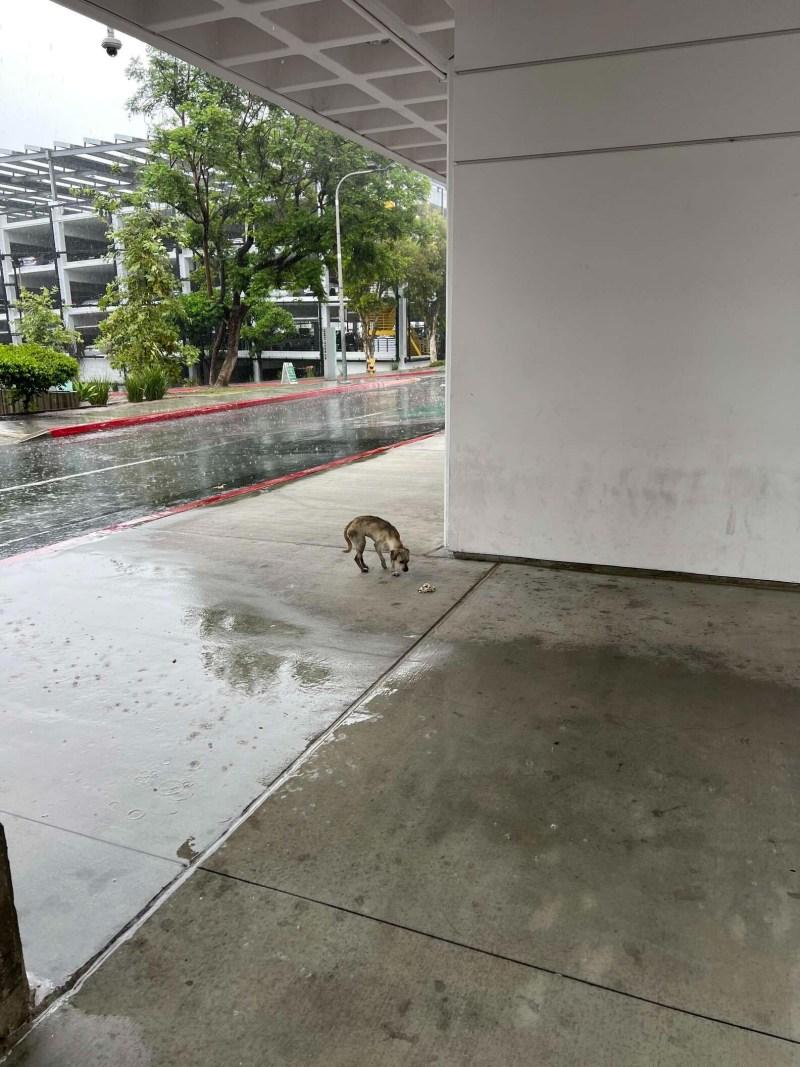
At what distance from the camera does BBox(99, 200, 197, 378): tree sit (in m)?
29.2

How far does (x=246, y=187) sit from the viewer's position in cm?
2961

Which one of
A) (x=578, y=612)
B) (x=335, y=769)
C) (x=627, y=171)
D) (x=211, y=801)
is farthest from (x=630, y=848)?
(x=627, y=171)

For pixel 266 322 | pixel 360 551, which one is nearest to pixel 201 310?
pixel 266 322

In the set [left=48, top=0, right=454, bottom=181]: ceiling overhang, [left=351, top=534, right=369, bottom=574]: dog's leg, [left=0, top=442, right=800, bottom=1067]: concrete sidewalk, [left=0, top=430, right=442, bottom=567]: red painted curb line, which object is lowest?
[left=0, top=430, right=442, bottom=567]: red painted curb line

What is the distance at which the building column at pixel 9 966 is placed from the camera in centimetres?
217

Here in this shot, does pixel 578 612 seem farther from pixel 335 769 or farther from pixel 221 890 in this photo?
pixel 221 890

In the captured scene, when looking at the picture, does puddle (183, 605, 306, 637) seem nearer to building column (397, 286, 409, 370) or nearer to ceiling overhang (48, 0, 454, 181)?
ceiling overhang (48, 0, 454, 181)

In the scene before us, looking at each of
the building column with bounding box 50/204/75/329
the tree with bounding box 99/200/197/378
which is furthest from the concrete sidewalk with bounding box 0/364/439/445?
the building column with bounding box 50/204/75/329

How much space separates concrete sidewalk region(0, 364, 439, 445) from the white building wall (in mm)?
14163

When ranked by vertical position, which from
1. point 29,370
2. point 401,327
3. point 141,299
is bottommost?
point 29,370

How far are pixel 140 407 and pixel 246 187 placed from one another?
10.5 m

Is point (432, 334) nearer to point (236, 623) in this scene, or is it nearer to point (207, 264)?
point (207, 264)

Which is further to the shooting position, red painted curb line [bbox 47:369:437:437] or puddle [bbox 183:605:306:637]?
red painted curb line [bbox 47:369:437:437]

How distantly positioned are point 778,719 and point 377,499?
20.7 feet
